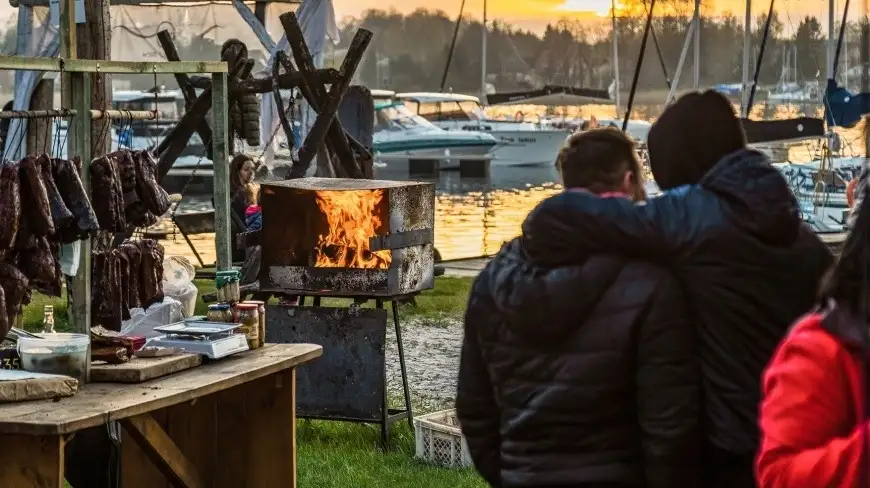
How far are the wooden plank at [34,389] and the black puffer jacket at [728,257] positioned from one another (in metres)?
2.19

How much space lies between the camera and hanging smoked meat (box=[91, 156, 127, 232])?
218 inches

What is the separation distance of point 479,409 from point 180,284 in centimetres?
685

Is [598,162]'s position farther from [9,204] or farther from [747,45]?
[747,45]

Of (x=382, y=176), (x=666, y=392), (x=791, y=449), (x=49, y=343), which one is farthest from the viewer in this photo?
(x=382, y=176)

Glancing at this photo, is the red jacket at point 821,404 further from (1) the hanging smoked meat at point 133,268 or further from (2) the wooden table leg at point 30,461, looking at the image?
(1) the hanging smoked meat at point 133,268

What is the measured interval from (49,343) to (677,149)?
2674 mm

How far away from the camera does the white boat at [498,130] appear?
55.8 meters

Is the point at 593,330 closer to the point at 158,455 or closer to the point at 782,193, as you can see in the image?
the point at 782,193

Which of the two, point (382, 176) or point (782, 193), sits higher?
point (782, 193)

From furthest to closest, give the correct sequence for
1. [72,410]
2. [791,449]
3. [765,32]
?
[765,32] → [72,410] → [791,449]

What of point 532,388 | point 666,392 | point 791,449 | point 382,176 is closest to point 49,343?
point 532,388

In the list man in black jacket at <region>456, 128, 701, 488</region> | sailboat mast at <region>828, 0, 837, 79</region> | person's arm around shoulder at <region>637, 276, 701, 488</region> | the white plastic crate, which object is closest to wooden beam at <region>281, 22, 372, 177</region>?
the white plastic crate

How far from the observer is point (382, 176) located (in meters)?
52.6

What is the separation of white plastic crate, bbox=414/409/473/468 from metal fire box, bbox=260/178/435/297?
2.64 ft
